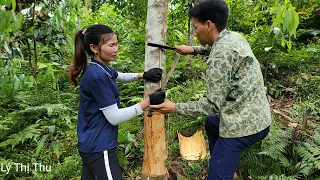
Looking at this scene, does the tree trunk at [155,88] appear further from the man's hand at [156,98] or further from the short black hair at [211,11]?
the short black hair at [211,11]

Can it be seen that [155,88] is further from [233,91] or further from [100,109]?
[233,91]

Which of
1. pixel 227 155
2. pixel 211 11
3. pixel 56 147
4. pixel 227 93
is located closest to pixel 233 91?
pixel 227 93

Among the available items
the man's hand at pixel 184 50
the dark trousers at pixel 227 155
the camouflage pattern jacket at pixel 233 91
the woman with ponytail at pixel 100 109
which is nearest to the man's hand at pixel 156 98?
the woman with ponytail at pixel 100 109

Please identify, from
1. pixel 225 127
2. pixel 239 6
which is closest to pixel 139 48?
pixel 239 6

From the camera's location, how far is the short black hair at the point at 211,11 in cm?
239

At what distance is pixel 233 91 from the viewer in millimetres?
2467

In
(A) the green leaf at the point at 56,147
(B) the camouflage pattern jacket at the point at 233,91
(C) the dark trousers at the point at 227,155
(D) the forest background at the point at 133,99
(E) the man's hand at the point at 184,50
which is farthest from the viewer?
(A) the green leaf at the point at 56,147

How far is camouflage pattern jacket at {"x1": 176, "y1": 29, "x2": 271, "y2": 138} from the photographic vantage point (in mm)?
2371

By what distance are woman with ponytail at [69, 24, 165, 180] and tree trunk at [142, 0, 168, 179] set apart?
34 centimetres

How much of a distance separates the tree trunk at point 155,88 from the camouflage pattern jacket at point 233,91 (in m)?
0.41

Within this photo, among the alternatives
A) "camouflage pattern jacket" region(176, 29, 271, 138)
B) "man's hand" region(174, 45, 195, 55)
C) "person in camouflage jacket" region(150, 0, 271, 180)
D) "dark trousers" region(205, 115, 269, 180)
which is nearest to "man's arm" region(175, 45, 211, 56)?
"man's hand" region(174, 45, 195, 55)

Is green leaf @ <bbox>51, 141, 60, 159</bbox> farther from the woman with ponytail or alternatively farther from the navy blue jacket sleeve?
the navy blue jacket sleeve

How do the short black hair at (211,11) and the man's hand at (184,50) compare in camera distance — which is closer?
the short black hair at (211,11)

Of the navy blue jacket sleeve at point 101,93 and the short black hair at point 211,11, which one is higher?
the short black hair at point 211,11
